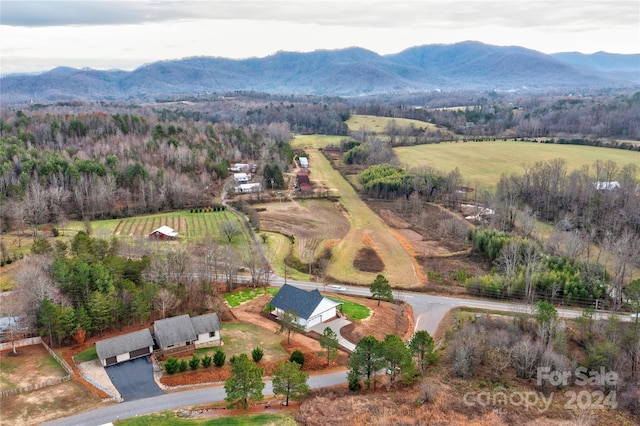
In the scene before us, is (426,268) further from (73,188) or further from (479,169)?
(73,188)

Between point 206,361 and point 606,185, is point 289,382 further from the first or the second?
point 606,185

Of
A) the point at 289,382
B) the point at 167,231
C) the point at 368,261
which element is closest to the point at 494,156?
the point at 368,261

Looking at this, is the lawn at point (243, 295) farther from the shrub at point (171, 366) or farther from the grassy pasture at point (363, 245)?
the shrub at point (171, 366)

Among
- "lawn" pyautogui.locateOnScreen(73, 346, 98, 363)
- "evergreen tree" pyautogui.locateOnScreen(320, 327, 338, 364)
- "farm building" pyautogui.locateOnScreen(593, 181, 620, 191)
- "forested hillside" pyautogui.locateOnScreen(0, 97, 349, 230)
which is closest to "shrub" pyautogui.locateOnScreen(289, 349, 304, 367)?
"evergreen tree" pyautogui.locateOnScreen(320, 327, 338, 364)

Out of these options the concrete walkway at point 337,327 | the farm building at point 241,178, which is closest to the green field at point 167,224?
the farm building at point 241,178

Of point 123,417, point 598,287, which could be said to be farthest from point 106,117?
point 598,287

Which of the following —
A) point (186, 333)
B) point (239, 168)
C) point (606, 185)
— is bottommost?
point (186, 333)
